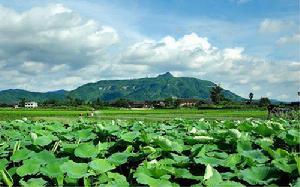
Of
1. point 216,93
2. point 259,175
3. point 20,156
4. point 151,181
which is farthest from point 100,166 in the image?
point 216,93

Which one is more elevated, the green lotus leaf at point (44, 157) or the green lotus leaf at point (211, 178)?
the green lotus leaf at point (44, 157)

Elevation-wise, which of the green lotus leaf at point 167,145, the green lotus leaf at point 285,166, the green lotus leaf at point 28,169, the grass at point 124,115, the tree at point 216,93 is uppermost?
the tree at point 216,93

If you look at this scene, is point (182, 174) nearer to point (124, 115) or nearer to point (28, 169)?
point (28, 169)

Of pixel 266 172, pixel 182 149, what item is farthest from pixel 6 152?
pixel 266 172

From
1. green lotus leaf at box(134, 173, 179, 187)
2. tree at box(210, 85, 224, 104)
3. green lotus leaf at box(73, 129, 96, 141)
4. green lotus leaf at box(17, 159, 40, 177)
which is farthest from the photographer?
tree at box(210, 85, 224, 104)

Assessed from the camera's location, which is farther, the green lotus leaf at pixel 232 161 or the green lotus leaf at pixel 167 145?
the green lotus leaf at pixel 167 145

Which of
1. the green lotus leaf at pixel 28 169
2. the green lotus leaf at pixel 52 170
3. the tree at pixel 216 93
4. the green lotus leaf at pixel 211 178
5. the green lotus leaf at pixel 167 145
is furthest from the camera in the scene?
the tree at pixel 216 93

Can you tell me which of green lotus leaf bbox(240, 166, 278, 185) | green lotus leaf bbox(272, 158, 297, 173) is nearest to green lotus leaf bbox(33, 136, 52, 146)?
green lotus leaf bbox(240, 166, 278, 185)

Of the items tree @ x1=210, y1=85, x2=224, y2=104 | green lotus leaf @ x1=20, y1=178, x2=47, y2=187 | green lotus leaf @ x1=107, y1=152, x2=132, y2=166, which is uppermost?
tree @ x1=210, y1=85, x2=224, y2=104

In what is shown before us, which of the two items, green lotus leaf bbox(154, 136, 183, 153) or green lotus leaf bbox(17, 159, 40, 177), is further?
green lotus leaf bbox(154, 136, 183, 153)

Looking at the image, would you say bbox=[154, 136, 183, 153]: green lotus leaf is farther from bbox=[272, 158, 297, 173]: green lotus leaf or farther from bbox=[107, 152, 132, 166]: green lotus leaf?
bbox=[272, 158, 297, 173]: green lotus leaf

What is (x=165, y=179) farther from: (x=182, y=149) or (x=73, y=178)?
(x=182, y=149)

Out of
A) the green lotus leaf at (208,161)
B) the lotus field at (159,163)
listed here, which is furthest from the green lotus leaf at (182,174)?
the green lotus leaf at (208,161)

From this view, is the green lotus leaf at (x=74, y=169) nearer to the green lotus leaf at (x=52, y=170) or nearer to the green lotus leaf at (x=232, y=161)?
the green lotus leaf at (x=52, y=170)
